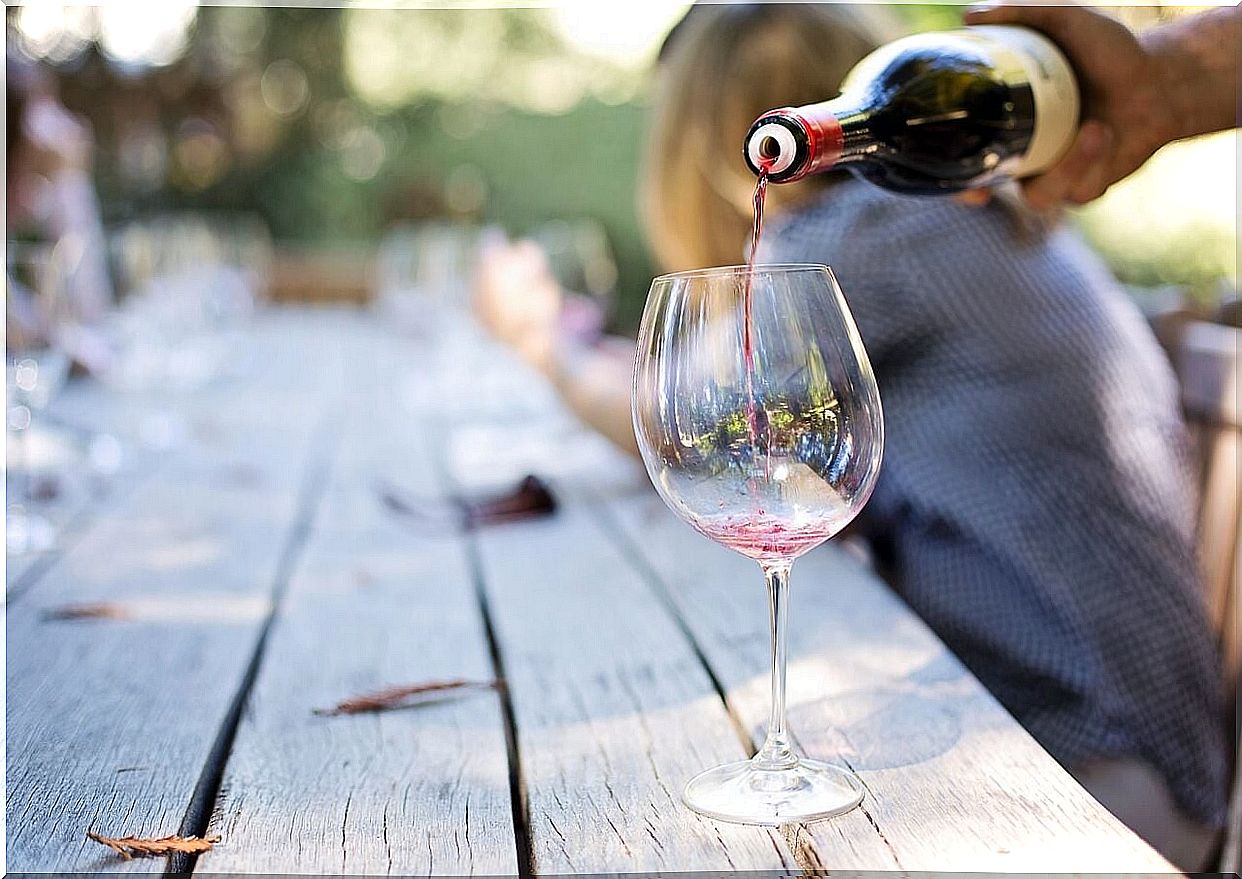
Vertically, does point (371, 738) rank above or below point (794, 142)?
below

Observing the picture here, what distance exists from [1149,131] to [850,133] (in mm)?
460

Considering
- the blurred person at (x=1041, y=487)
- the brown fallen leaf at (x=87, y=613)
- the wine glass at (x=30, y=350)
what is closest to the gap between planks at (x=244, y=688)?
the brown fallen leaf at (x=87, y=613)

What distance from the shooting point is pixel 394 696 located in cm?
100

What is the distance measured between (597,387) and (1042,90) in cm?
90

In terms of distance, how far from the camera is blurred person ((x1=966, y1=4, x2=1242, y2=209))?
119 cm

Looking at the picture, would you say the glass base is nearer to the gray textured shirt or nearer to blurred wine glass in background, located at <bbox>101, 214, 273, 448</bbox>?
the gray textured shirt

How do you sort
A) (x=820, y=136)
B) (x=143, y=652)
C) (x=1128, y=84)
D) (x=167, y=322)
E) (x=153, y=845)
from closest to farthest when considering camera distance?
(x=153, y=845)
(x=820, y=136)
(x=143, y=652)
(x=1128, y=84)
(x=167, y=322)

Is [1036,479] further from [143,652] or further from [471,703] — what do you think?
[143,652]

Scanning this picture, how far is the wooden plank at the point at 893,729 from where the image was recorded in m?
0.72

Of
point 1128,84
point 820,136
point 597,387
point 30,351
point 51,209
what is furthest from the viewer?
point 51,209

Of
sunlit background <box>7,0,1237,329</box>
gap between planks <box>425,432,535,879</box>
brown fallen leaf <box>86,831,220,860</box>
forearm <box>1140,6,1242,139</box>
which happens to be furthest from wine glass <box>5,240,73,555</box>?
sunlit background <box>7,0,1237,329</box>

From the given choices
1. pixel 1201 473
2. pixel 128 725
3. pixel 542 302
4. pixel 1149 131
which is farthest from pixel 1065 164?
pixel 542 302

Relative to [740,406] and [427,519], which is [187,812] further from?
[427,519]

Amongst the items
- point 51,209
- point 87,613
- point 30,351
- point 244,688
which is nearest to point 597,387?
point 30,351
